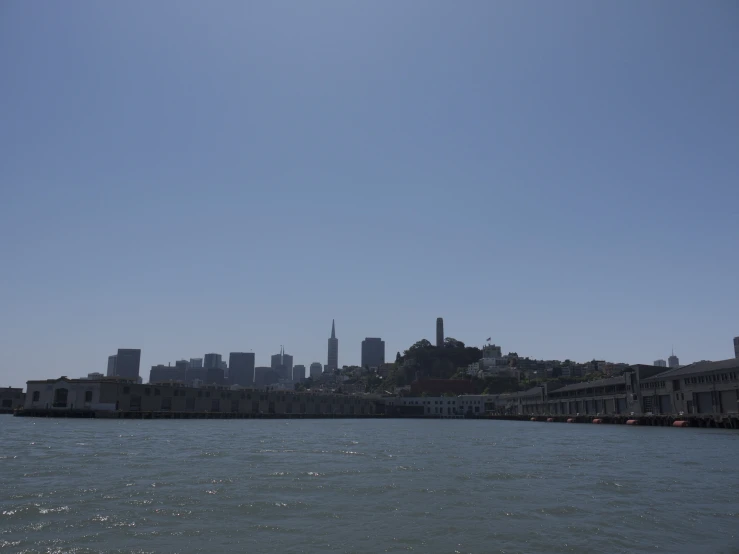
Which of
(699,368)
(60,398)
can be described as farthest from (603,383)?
(60,398)

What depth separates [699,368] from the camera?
91750 mm

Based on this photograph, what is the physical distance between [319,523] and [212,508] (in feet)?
14.6

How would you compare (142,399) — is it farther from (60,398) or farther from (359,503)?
(359,503)

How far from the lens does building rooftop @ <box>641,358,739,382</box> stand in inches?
3280

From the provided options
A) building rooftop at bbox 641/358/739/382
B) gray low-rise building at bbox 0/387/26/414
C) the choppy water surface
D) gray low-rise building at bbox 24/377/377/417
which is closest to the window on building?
gray low-rise building at bbox 24/377/377/417

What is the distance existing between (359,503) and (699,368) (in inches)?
3441

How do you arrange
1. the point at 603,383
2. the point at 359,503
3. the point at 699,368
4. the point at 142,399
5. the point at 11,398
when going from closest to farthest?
1. the point at 359,503
2. the point at 699,368
3. the point at 142,399
4. the point at 603,383
5. the point at 11,398

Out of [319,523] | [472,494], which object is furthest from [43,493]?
[472,494]

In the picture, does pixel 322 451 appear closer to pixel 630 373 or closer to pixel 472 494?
pixel 472 494

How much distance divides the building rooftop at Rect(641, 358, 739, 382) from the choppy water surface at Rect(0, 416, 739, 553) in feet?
173

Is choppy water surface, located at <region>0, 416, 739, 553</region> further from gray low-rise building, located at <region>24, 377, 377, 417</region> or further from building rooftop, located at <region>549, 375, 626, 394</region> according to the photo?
building rooftop, located at <region>549, 375, 626, 394</region>

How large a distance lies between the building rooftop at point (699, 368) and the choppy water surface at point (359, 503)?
52.7 meters

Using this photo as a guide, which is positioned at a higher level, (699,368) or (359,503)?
(699,368)

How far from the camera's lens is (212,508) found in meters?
20.7
